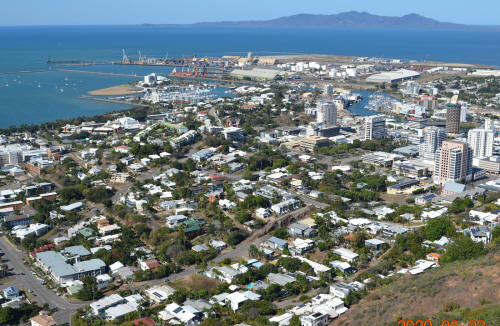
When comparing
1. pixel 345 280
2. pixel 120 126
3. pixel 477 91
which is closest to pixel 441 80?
pixel 477 91

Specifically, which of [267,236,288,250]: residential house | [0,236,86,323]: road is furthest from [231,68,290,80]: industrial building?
[0,236,86,323]: road

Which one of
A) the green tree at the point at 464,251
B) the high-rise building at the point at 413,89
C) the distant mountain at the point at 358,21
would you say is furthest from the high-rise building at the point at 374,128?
the distant mountain at the point at 358,21

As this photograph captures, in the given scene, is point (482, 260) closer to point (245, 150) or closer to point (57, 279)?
point (57, 279)

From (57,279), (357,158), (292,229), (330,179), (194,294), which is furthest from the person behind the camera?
(357,158)

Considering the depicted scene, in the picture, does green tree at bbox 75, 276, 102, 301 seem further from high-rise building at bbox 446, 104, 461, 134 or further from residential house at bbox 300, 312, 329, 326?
high-rise building at bbox 446, 104, 461, 134

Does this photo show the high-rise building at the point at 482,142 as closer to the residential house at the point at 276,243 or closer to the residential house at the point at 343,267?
the residential house at the point at 276,243
